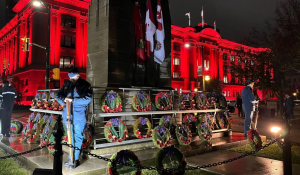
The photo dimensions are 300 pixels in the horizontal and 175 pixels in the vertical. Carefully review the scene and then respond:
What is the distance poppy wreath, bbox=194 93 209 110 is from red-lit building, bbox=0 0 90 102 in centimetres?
3928

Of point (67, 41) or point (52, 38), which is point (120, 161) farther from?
point (67, 41)

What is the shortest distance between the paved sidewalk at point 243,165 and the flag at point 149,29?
14.8 feet

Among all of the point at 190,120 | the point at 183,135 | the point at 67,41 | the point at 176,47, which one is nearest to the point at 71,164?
the point at 183,135

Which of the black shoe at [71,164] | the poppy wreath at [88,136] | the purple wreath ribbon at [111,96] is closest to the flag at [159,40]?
the purple wreath ribbon at [111,96]

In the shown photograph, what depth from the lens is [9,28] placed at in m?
60.4

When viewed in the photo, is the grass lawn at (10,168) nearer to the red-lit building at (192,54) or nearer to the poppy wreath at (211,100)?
the poppy wreath at (211,100)

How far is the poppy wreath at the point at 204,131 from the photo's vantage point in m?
8.65

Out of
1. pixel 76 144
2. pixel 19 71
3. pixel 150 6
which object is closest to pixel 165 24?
pixel 150 6

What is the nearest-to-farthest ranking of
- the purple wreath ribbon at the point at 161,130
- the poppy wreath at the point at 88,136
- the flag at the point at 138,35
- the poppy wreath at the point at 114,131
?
1. the poppy wreath at the point at 88,136
2. the poppy wreath at the point at 114,131
3. the purple wreath ribbon at the point at 161,130
4. the flag at the point at 138,35

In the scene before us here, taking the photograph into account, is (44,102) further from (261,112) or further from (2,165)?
(261,112)

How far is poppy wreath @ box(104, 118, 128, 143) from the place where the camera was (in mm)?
6832

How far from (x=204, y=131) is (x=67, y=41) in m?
45.9

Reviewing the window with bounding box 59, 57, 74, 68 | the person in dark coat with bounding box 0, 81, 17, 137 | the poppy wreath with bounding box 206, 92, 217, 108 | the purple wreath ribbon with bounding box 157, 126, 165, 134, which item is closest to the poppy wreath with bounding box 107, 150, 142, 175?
the purple wreath ribbon with bounding box 157, 126, 165, 134

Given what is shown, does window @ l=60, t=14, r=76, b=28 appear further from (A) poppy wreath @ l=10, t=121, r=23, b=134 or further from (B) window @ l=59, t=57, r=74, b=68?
(A) poppy wreath @ l=10, t=121, r=23, b=134
